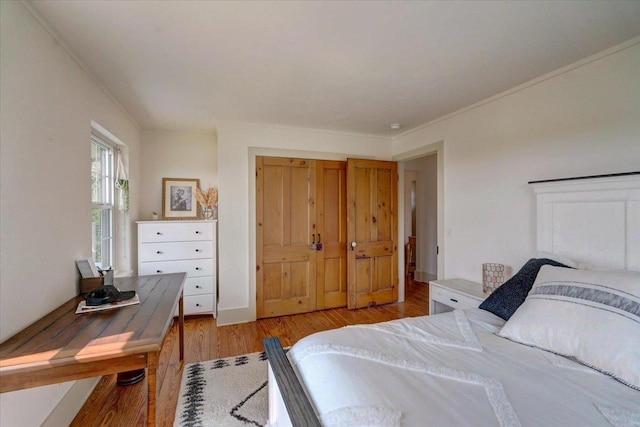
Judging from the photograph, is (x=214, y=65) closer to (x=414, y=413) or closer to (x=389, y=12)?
(x=389, y=12)

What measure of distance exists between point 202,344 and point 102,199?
180 cm

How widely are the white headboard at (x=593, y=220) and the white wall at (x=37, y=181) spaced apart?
3.36 meters

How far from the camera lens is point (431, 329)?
5.27 ft

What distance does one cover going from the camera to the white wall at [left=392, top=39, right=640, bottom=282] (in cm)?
183

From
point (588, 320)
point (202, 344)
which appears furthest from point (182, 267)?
point (588, 320)

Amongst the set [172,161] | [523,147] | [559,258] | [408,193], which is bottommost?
[559,258]

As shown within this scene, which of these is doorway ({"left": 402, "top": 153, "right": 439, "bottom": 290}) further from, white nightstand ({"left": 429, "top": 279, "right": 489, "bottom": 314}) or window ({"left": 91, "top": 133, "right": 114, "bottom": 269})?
window ({"left": 91, "top": 133, "right": 114, "bottom": 269})

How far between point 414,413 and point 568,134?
2349 mm

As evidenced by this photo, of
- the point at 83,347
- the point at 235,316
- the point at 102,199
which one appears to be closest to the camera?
the point at 83,347

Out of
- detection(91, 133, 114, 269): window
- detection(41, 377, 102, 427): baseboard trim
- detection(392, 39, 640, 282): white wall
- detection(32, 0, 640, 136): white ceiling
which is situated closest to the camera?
detection(32, 0, 640, 136): white ceiling

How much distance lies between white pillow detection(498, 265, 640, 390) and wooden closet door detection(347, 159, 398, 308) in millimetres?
2309

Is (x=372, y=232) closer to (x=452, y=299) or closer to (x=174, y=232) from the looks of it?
(x=452, y=299)

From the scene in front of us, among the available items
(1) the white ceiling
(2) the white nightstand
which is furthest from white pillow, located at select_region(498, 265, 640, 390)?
(1) the white ceiling

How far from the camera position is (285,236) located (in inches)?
141
